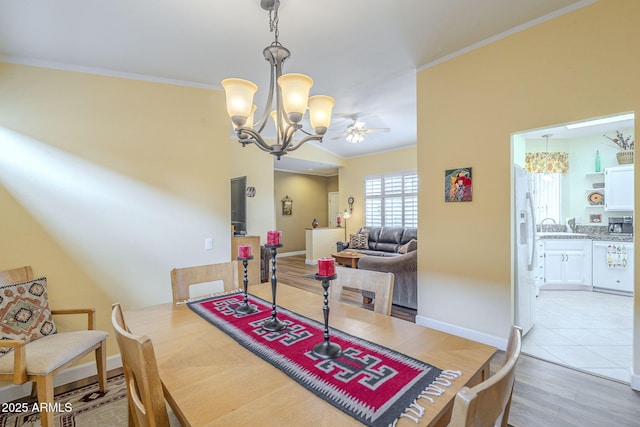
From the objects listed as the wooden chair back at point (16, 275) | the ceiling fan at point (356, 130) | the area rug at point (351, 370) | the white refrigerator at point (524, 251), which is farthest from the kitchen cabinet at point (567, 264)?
the wooden chair back at point (16, 275)

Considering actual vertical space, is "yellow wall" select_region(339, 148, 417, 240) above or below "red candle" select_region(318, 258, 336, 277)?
above

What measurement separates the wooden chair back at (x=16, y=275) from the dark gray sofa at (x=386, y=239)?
5.47 meters

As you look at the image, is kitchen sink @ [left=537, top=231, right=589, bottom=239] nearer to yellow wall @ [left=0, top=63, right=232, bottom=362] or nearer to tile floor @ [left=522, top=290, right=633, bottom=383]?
tile floor @ [left=522, top=290, right=633, bottom=383]

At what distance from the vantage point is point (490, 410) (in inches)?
27.2

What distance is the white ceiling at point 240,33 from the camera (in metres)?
2.05

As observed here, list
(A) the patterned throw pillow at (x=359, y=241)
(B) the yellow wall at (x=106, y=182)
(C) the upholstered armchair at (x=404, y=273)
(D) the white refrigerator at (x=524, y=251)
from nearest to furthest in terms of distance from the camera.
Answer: (B) the yellow wall at (x=106, y=182), (D) the white refrigerator at (x=524, y=251), (C) the upholstered armchair at (x=404, y=273), (A) the patterned throw pillow at (x=359, y=241)

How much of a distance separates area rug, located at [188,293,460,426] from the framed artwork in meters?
7.68

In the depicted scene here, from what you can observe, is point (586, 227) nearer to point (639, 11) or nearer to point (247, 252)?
point (639, 11)

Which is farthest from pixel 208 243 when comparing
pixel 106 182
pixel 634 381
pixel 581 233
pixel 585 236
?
pixel 581 233

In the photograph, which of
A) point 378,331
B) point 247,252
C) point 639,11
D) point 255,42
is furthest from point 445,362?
point 639,11

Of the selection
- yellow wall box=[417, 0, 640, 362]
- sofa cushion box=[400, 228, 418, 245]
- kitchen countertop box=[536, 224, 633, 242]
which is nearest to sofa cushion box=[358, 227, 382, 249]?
sofa cushion box=[400, 228, 418, 245]

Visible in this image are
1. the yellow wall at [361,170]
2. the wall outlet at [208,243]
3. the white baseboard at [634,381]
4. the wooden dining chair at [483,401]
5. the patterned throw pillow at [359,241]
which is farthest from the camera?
the yellow wall at [361,170]

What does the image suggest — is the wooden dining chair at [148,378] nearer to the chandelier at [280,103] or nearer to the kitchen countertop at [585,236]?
the chandelier at [280,103]

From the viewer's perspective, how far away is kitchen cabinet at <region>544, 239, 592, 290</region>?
4.79 m
